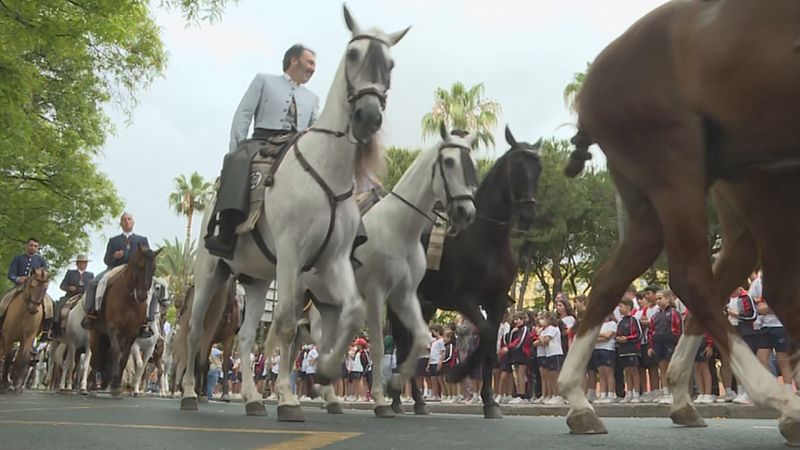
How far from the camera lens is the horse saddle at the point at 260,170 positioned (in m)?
8.18

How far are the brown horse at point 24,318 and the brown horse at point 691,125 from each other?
615 inches

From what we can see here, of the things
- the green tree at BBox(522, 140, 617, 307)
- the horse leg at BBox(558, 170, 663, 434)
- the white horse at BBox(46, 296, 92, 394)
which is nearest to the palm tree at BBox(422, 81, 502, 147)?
the green tree at BBox(522, 140, 617, 307)

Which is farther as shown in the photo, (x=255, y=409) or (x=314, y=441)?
(x=255, y=409)

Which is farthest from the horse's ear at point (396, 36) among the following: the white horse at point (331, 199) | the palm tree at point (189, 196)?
the palm tree at point (189, 196)

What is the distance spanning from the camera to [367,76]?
7.15 metres

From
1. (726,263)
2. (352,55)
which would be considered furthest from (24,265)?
(726,263)

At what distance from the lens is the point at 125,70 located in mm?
26406

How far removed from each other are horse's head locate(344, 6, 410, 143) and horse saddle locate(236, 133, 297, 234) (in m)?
1.10

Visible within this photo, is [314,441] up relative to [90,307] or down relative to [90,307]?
down

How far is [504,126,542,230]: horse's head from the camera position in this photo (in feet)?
35.7

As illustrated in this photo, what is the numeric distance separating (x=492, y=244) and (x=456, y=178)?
153 cm

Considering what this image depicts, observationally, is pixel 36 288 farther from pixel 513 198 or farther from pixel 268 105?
pixel 513 198

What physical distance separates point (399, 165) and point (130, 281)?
→ 31102mm

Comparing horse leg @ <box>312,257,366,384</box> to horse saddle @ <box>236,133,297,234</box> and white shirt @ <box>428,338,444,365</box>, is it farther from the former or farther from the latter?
white shirt @ <box>428,338,444,365</box>
